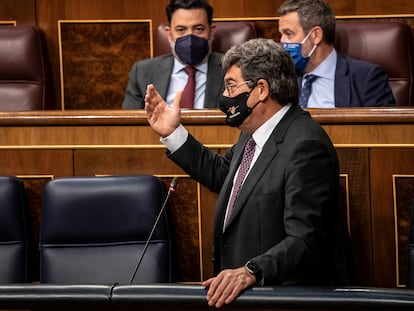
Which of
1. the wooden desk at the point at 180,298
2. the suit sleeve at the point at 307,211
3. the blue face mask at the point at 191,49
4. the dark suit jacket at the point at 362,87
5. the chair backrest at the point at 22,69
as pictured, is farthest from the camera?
the chair backrest at the point at 22,69

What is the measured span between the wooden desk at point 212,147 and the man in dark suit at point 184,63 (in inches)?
13.3

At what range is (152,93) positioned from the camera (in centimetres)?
125

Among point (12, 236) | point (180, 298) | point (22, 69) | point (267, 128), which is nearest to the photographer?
point (180, 298)

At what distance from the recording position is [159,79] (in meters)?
1.69

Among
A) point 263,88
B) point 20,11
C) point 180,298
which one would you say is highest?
point 20,11

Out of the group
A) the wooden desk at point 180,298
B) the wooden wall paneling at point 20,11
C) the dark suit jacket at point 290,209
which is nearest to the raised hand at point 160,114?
the dark suit jacket at point 290,209

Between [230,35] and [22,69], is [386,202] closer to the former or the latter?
[230,35]

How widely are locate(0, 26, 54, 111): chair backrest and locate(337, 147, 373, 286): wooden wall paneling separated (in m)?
0.76

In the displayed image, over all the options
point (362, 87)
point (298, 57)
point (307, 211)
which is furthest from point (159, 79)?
point (307, 211)

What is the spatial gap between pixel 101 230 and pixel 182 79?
1.73 ft

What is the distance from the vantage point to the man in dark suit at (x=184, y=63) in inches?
65.8

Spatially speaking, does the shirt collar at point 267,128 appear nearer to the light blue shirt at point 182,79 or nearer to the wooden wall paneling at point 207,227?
the wooden wall paneling at point 207,227

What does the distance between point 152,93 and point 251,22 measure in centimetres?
67

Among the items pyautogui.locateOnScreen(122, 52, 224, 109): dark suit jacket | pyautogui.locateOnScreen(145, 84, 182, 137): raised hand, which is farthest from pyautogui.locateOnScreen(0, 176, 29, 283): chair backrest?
pyautogui.locateOnScreen(122, 52, 224, 109): dark suit jacket
